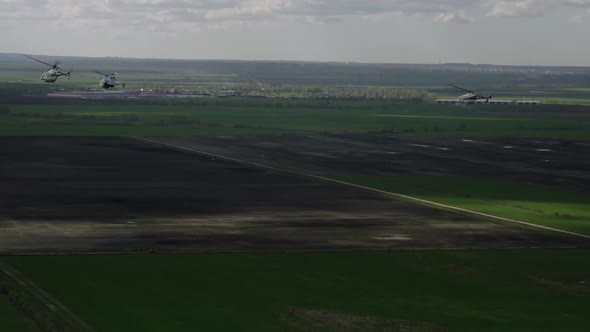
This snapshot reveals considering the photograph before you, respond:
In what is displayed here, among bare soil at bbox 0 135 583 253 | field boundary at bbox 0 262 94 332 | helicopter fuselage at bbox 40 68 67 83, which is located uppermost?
helicopter fuselage at bbox 40 68 67 83

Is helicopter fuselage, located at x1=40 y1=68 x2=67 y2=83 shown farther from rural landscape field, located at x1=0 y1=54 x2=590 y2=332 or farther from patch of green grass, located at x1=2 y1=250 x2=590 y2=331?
patch of green grass, located at x1=2 y1=250 x2=590 y2=331

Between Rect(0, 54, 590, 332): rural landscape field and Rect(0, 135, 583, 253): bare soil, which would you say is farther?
Rect(0, 135, 583, 253): bare soil

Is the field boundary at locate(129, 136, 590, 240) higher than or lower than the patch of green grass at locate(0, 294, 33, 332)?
lower

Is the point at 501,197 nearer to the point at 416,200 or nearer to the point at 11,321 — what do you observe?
the point at 416,200

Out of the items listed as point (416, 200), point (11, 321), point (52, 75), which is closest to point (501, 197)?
point (416, 200)

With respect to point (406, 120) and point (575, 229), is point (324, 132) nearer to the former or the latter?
point (406, 120)

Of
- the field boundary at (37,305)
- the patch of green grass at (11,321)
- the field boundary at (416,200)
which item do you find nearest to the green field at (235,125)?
the field boundary at (416,200)

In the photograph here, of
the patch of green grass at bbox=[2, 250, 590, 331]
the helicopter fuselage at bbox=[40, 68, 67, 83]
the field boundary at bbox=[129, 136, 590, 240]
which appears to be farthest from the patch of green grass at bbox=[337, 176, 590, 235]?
the helicopter fuselage at bbox=[40, 68, 67, 83]
